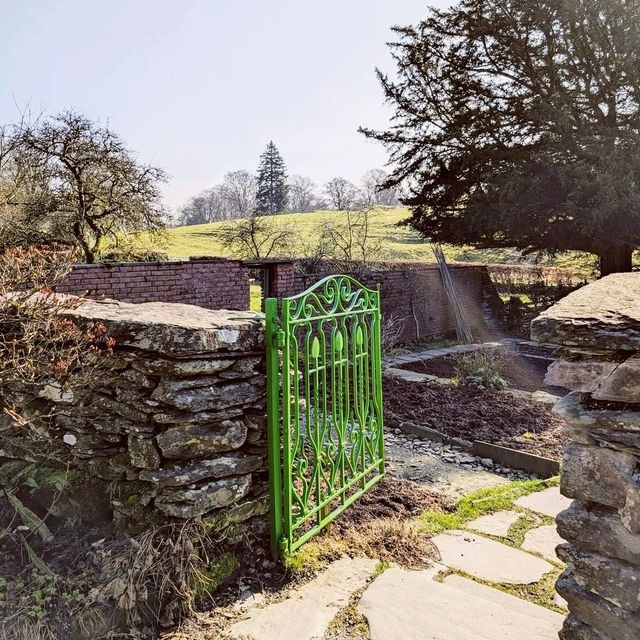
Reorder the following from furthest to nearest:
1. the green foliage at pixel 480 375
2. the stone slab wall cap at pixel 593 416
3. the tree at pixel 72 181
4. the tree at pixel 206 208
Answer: the tree at pixel 206 208 → the tree at pixel 72 181 → the green foliage at pixel 480 375 → the stone slab wall cap at pixel 593 416

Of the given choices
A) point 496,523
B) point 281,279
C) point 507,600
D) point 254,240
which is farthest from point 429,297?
point 507,600

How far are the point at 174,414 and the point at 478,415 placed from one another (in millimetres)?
4114

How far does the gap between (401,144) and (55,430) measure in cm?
1244

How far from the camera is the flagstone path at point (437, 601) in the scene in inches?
79.0

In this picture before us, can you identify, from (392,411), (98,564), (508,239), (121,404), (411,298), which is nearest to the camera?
(98,564)

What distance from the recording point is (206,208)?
42.9m

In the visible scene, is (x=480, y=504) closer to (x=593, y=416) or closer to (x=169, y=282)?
(x=593, y=416)

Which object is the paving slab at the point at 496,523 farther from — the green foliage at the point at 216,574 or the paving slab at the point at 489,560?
the green foliage at the point at 216,574

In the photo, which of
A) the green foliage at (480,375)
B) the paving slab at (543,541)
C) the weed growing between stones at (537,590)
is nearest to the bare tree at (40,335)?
the weed growing between stones at (537,590)

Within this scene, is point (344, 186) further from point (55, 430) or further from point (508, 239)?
point (55, 430)

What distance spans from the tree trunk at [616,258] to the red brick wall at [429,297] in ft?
8.76

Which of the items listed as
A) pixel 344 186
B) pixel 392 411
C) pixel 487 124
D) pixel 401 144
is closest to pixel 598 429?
pixel 392 411

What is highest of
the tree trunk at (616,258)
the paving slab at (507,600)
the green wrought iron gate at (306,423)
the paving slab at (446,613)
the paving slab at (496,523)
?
the tree trunk at (616,258)

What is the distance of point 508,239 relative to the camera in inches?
497
